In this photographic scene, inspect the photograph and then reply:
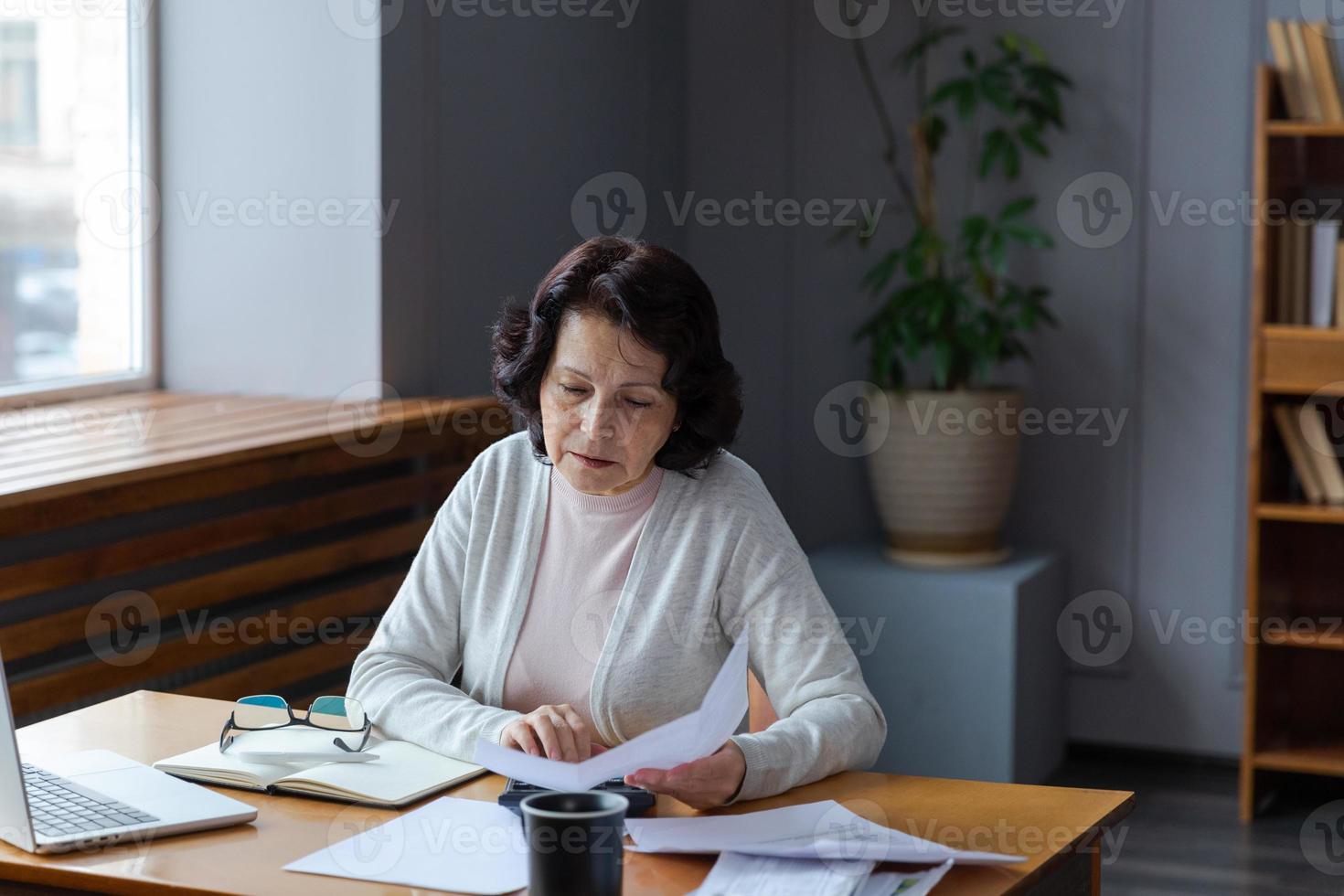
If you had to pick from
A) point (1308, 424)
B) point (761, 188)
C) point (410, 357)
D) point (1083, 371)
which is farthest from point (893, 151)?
point (410, 357)

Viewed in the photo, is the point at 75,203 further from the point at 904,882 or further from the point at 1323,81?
the point at 1323,81

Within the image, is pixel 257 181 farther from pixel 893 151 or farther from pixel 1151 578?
pixel 1151 578

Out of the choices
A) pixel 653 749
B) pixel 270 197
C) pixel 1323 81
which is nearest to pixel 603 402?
pixel 653 749

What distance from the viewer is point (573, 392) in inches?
76.2

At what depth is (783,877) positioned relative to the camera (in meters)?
1.38

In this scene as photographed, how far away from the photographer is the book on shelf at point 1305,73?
367 cm

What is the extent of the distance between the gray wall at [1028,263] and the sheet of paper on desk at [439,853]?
2148mm

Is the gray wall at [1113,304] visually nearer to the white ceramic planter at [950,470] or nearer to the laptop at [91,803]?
the white ceramic planter at [950,470]

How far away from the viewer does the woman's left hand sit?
1.54m

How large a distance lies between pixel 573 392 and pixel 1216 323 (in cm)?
265

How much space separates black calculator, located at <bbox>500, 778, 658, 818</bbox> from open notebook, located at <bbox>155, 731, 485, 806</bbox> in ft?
0.32

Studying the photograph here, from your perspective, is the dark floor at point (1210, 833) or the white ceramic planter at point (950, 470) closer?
the dark floor at point (1210, 833)

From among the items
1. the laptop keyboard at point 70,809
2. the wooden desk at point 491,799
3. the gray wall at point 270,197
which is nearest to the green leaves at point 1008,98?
the gray wall at point 270,197

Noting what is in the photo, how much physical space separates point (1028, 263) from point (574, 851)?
324 cm
